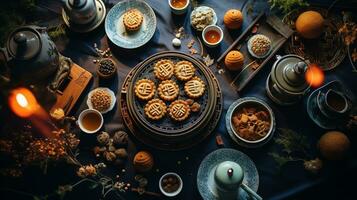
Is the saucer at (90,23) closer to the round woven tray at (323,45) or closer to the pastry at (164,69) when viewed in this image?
the pastry at (164,69)

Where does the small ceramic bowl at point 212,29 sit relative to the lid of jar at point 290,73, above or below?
below

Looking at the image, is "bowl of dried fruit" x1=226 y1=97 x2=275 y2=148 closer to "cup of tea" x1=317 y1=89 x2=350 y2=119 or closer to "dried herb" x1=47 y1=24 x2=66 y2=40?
"cup of tea" x1=317 y1=89 x2=350 y2=119

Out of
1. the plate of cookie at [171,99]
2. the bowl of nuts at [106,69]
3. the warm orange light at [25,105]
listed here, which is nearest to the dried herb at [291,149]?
the plate of cookie at [171,99]

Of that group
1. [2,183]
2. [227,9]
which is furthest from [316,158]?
[2,183]

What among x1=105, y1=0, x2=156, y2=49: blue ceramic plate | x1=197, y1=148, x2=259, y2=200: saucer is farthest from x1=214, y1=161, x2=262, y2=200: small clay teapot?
x1=105, y1=0, x2=156, y2=49: blue ceramic plate

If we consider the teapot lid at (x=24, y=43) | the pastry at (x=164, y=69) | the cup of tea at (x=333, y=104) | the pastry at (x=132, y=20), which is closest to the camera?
the teapot lid at (x=24, y=43)

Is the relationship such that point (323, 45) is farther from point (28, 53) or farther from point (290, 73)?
point (28, 53)

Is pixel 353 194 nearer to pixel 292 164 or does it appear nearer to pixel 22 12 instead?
pixel 292 164
